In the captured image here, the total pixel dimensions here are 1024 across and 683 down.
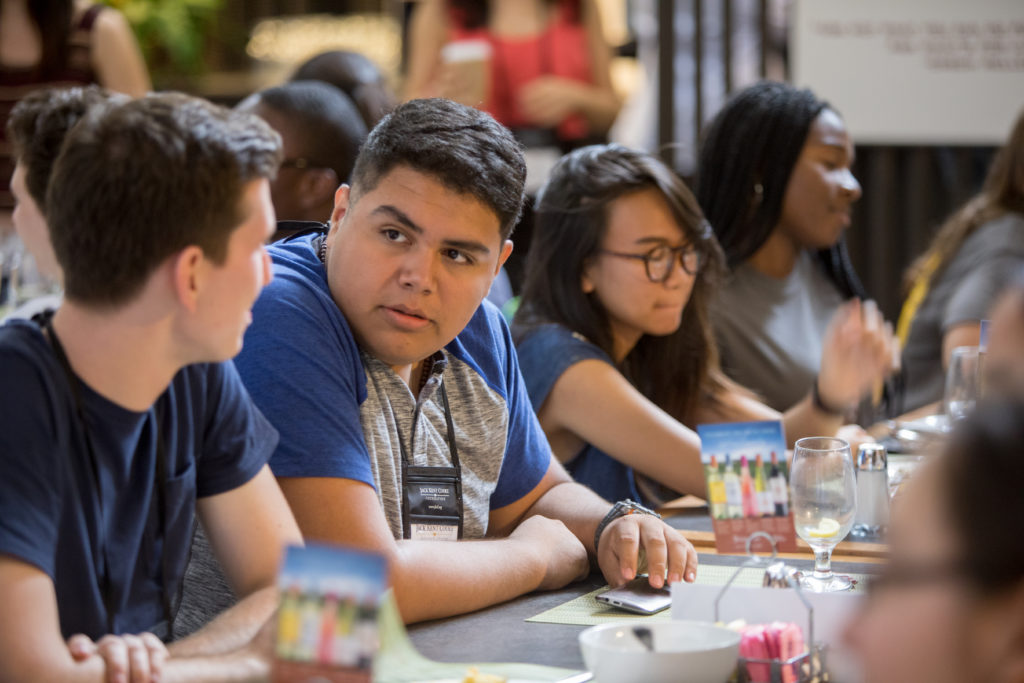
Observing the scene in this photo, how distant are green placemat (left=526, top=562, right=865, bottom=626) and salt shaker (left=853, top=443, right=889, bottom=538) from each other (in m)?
0.32

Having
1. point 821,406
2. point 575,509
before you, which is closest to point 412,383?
point 575,509

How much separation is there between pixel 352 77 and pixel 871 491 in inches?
90.5

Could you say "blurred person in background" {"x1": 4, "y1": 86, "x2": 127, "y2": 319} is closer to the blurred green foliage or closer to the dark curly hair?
the dark curly hair

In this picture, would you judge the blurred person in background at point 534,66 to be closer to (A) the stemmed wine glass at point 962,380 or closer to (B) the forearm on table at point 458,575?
(A) the stemmed wine glass at point 962,380

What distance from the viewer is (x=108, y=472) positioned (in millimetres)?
1261

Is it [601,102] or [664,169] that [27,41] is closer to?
[601,102]

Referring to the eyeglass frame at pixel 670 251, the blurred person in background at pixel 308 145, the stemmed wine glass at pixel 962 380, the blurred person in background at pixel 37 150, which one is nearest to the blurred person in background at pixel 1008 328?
the eyeglass frame at pixel 670 251

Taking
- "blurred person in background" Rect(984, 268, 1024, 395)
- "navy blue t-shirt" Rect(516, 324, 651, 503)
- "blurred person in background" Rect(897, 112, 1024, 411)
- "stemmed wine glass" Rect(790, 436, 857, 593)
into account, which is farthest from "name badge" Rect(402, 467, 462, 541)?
"blurred person in background" Rect(897, 112, 1024, 411)

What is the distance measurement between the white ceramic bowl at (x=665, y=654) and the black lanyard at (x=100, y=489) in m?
0.52

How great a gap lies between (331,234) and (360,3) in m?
5.04

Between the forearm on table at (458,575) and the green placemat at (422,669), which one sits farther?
the forearm on table at (458,575)

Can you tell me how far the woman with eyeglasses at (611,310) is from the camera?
7.63ft

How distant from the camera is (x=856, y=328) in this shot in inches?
92.4

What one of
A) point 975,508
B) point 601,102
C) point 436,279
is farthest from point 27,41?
point 975,508
